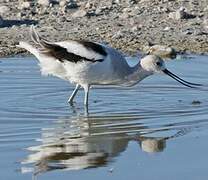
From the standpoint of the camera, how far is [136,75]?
10.6 meters

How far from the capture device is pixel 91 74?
10273 millimetres

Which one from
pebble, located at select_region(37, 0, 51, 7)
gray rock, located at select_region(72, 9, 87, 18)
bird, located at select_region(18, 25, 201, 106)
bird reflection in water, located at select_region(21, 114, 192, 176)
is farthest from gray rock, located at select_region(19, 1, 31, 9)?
bird reflection in water, located at select_region(21, 114, 192, 176)

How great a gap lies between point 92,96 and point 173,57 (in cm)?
236

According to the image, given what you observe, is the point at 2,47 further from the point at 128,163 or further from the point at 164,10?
the point at 128,163

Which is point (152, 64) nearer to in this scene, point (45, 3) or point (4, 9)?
point (4, 9)

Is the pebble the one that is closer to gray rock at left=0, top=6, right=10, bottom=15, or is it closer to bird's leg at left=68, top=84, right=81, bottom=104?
gray rock at left=0, top=6, right=10, bottom=15

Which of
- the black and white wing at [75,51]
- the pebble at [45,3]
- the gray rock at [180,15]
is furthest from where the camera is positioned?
the pebble at [45,3]

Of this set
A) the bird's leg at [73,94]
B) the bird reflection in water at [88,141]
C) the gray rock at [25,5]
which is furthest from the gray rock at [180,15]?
the bird reflection in water at [88,141]

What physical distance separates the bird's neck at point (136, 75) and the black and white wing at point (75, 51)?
1.82 feet

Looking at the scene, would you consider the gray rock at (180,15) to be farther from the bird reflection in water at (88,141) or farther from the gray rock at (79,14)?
the bird reflection in water at (88,141)

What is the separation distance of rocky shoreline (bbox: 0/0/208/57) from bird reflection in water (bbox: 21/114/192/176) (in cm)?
408

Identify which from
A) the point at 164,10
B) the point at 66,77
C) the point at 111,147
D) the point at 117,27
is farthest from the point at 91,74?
the point at 164,10

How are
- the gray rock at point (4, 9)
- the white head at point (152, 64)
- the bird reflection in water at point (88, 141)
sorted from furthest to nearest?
the gray rock at point (4, 9)
the white head at point (152, 64)
the bird reflection in water at point (88, 141)

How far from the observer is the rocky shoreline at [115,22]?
13852 millimetres
